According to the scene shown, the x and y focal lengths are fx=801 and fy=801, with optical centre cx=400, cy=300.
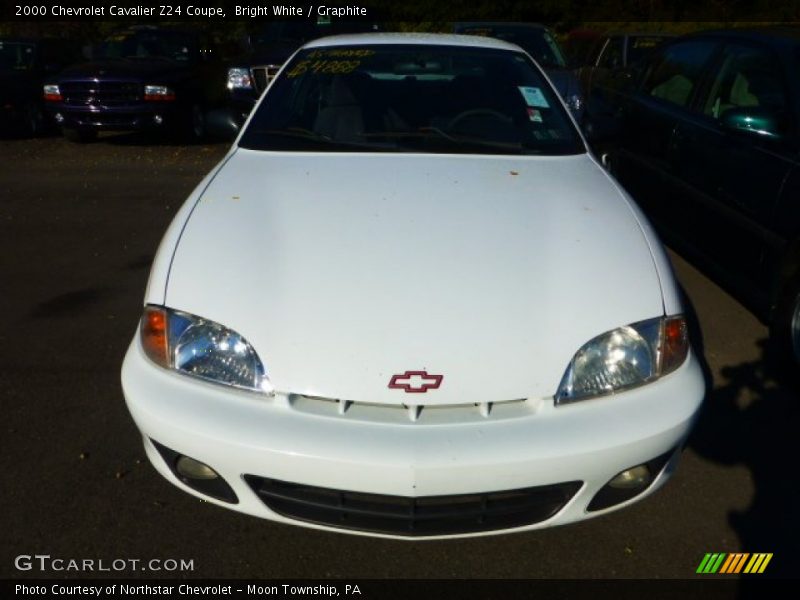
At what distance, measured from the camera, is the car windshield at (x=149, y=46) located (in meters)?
11.5

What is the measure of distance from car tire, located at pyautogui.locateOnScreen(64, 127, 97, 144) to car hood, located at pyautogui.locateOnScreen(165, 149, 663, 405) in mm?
8475

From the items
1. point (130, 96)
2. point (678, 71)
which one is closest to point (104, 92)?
point (130, 96)

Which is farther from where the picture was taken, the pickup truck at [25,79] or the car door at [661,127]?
the pickup truck at [25,79]

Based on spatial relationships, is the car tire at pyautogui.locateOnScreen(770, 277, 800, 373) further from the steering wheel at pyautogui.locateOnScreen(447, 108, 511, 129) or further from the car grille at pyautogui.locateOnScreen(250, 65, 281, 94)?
the car grille at pyautogui.locateOnScreen(250, 65, 281, 94)

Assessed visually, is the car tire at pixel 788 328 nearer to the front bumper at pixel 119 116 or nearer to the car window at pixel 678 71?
the car window at pixel 678 71

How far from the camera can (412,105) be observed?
3797 millimetres

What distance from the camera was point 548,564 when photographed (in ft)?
8.52

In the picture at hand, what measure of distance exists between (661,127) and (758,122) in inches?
51.2

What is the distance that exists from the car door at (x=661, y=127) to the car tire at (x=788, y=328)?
103cm

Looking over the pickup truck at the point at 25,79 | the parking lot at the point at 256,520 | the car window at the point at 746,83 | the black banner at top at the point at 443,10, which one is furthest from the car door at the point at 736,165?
the black banner at top at the point at 443,10

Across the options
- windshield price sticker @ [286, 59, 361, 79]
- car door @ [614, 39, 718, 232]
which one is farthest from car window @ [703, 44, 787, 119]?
windshield price sticker @ [286, 59, 361, 79]

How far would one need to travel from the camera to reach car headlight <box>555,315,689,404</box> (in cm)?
229

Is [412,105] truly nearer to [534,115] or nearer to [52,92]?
[534,115]

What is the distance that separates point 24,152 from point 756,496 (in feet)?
32.1
